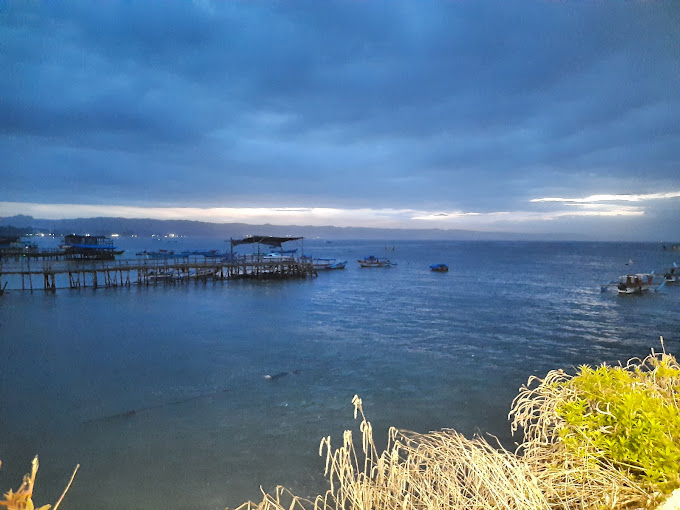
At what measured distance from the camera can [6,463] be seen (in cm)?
811

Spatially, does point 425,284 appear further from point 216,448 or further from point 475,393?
point 216,448

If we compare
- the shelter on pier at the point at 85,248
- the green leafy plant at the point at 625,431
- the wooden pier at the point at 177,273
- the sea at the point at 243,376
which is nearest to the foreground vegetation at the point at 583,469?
the green leafy plant at the point at 625,431

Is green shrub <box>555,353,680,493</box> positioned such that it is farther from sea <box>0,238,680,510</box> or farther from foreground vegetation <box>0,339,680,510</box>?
sea <box>0,238,680,510</box>

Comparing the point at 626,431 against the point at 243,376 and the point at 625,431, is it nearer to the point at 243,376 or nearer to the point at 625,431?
the point at 625,431

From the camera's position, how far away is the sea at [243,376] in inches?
314

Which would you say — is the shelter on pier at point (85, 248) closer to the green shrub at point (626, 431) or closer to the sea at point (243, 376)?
the sea at point (243, 376)

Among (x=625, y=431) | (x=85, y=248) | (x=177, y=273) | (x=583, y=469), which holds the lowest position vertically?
(x=177, y=273)

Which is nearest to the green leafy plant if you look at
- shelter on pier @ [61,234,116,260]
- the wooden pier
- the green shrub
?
the green shrub

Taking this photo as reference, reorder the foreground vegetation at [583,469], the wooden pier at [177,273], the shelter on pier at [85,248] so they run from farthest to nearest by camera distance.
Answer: the shelter on pier at [85,248], the wooden pier at [177,273], the foreground vegetation at [583,469]

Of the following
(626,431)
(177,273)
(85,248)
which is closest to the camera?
(626,431)

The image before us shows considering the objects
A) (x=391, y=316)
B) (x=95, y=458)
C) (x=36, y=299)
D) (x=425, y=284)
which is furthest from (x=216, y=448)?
(x=425, y=284)

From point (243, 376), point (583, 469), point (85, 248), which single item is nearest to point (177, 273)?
point (85, 248)

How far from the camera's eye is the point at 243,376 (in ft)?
42.1

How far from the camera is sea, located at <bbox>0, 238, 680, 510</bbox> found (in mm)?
7973
